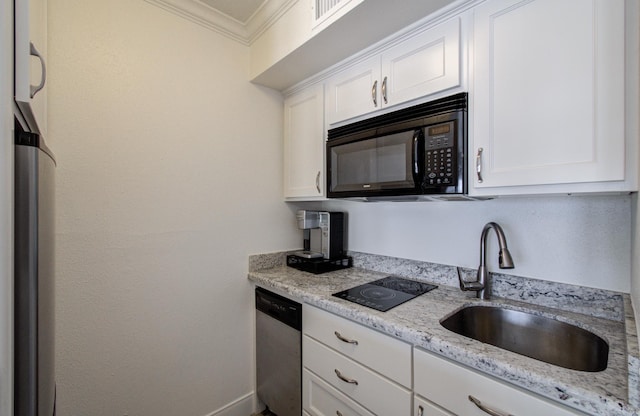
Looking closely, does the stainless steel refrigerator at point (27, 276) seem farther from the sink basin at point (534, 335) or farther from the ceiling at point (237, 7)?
the ceiling at point (237, 7)

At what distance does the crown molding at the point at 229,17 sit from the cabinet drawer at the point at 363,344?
1695 millimetres

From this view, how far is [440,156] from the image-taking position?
1198 mm

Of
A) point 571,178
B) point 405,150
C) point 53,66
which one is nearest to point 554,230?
point 571,178

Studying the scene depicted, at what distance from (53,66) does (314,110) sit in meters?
1.30

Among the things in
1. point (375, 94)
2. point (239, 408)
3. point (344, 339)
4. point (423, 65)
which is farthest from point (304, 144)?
point (239, 408)

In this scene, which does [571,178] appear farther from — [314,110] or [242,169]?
[242,169]

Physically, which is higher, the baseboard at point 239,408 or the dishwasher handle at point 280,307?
the dishwasher handle at point 280,307

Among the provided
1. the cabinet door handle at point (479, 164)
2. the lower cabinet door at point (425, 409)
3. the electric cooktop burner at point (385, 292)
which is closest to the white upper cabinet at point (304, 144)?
the electric cooktop burner at point (385, 292)

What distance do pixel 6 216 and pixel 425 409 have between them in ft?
4.14

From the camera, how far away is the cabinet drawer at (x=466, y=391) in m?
0.76

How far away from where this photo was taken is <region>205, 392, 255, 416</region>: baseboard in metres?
1.75

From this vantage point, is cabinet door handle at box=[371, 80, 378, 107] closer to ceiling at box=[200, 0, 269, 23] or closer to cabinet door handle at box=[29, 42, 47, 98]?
ceiling at box=[200, 0, 269, 23]

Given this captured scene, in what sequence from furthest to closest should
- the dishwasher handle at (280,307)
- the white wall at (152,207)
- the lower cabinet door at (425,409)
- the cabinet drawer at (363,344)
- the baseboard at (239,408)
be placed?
the baseboard at (239,408) → the dishwasher handle at (280,307) → the white wall at (152,207) → the cabinet drawer at (363,344) → the lower cabinet door at (425,409)

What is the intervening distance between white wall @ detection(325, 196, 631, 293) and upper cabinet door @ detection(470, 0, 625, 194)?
0.35 metres
